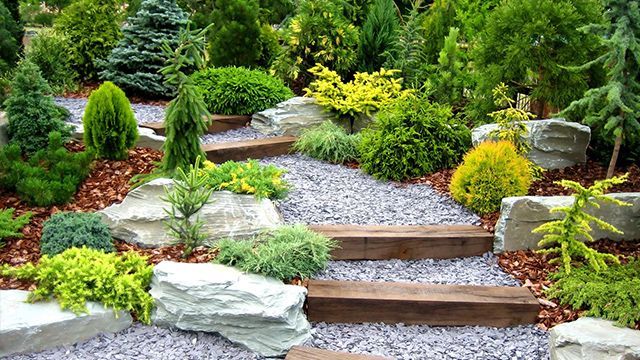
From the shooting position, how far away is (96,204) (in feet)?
19.1

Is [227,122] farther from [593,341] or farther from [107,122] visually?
[593,341]

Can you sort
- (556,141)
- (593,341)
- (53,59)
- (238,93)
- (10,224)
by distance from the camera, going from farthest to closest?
(53,59) → (238,93) → (556,141) → (10,224) → (593,341)

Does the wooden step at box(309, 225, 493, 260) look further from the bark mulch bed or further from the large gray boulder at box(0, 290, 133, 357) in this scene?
the large gray boulder at box(0, 290, 133, 357)

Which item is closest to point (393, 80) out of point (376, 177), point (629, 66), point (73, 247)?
point (376, 177)

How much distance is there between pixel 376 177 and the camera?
6910 millimetres

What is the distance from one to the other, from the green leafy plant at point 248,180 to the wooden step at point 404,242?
60 cm

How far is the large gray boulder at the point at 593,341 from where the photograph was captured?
12.7 ft

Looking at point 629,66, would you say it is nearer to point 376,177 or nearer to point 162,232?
point 376,177

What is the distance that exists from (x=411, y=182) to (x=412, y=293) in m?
2.30

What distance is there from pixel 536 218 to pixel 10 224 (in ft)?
14.6

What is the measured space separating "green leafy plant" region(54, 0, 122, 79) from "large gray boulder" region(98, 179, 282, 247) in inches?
181

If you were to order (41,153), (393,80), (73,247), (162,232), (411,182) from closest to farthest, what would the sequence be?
(73,247)
(162,232)
(41,153)
(411,182)
(393,80)

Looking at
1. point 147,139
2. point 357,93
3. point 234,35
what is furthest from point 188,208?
point 234,35

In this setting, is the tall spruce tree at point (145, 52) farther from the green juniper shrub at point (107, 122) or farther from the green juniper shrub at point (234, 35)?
the green juniper shrub at point (107, 122)
